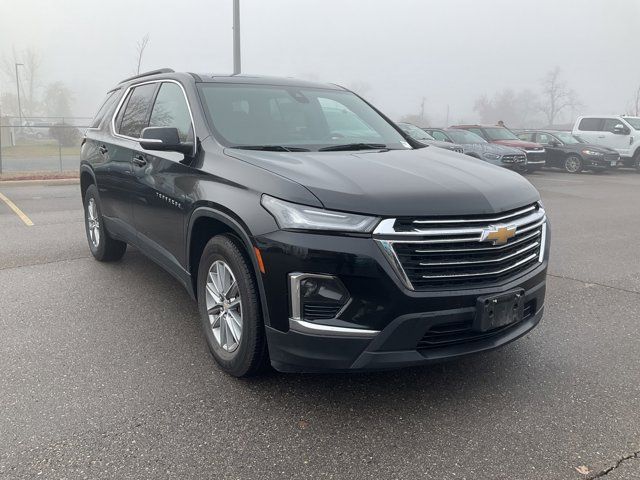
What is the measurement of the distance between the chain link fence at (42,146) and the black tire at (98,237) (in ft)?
43.3

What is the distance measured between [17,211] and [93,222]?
4.28 meters

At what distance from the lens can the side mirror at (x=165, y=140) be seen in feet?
11.5

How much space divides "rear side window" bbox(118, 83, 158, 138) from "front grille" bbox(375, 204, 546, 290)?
9.11 feet

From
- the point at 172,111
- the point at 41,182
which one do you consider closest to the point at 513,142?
the point at 41,182

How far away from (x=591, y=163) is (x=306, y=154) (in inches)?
730

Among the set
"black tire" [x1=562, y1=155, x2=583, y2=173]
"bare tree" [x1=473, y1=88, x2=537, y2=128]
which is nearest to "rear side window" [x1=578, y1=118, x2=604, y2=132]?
"black tire" [x1=562, y1=155, x2=583, y2=173]

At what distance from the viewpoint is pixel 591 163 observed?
19.2 metres

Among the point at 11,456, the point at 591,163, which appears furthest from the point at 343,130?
the point at 591,163

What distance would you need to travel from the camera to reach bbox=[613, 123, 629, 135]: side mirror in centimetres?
2052

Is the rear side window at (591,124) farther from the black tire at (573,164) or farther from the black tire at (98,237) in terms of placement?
the black tire at (98,237)

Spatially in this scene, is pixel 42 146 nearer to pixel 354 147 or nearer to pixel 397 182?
pixel 354 147

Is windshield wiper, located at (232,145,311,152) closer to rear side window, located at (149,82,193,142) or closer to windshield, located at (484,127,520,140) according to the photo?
rear side window, located at (149,82,193,142)

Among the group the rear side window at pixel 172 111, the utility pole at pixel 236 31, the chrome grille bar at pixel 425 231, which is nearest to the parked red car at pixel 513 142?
the utility pole at pixel 236 31

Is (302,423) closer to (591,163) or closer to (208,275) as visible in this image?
(208,275)
